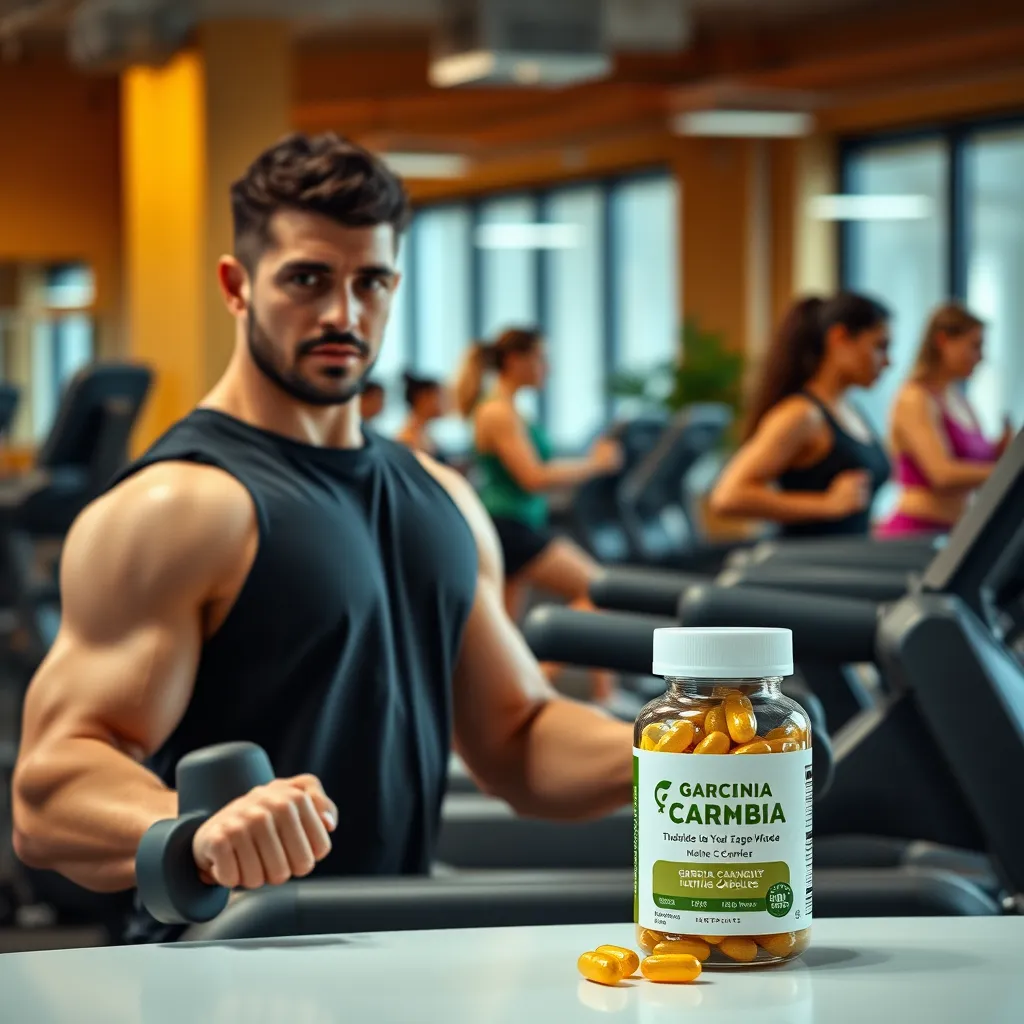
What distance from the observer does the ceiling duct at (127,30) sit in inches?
336

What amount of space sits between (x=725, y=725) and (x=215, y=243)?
26.9ft

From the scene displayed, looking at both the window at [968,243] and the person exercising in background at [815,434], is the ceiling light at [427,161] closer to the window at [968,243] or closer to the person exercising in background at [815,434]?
the window at [968,243]

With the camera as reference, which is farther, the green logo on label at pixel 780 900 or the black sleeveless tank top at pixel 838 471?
the black sleeveless tank top at pixel 838 471

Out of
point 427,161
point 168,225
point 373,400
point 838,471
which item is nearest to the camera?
point 838,471

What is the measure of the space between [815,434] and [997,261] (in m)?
5.69

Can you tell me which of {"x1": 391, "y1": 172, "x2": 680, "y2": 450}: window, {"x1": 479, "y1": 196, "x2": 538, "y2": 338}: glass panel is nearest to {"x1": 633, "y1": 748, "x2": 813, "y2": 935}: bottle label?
{"x1": 391, "y1": 172, "x2": 680, "y2": 450}: window

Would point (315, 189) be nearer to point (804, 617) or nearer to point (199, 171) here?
point (804, 617)

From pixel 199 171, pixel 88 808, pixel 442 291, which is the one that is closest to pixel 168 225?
pixel 199 171

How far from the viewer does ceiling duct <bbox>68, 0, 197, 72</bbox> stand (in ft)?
28.0

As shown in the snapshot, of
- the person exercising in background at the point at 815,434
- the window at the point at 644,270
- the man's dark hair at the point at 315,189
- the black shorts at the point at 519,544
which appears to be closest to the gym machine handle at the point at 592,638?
the man's dark hair at the point at 315,189

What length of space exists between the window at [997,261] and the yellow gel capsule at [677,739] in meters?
8.73

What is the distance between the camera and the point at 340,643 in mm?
1679

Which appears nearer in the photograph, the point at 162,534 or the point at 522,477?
the point at 162,534

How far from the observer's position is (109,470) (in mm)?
5430
